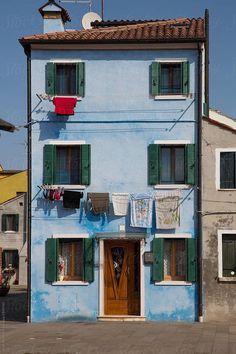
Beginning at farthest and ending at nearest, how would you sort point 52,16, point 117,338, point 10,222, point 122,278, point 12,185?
point 12,185 < point 10,222 < point 52,16 < point 122,278 < point 117,338

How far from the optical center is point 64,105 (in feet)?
73.1

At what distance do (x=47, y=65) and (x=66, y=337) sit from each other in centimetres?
879

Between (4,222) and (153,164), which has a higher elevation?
(153,164)

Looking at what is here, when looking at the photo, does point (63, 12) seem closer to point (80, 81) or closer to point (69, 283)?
point (80, 81)

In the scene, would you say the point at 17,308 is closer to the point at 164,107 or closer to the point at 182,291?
the point at 182,291

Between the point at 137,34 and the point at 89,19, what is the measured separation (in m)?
4.85

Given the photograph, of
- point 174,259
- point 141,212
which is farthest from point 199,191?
point 174,259

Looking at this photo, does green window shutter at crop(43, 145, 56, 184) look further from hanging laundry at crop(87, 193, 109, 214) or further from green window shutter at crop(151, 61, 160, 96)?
green window shutter at crop(151, 61, 160, 96)

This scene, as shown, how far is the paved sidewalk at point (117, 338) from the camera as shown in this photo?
16.2 metres

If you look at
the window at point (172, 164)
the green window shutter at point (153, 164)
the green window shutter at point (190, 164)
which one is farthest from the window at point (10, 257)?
the green window shutter at point (190, 164)

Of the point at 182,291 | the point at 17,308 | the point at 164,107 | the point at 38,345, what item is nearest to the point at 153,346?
the point at 38,345

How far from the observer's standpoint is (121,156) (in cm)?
2245

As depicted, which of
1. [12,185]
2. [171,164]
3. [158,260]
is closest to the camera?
[158,260]

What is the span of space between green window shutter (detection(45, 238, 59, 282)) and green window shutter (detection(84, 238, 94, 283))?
0.90 m
